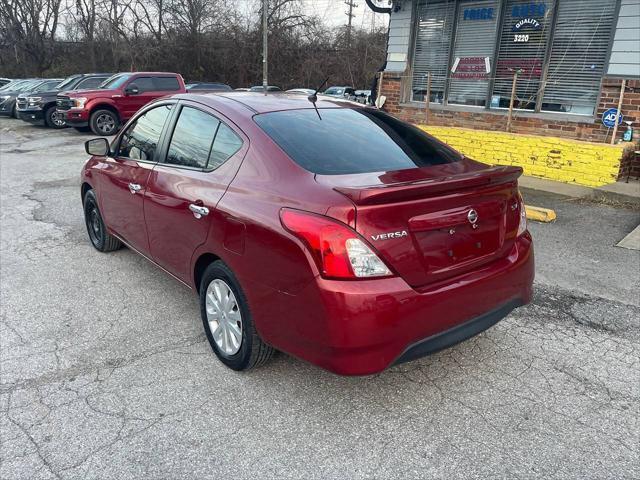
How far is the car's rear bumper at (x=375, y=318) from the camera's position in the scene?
235 cm

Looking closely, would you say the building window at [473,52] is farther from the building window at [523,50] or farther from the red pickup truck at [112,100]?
the red pickup truck at [112,100]

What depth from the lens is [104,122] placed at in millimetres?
15961

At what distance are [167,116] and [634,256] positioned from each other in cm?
469

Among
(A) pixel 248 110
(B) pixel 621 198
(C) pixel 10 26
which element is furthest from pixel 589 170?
(C) pixel 10 26

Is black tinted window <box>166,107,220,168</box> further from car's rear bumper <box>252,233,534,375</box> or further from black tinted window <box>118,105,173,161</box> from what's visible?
car's rear bumper <box>252,233,534,375</box>

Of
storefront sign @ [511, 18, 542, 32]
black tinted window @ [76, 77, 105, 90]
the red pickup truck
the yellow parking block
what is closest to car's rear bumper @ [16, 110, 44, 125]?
black tinted window @ [76, 77, 105, 90]

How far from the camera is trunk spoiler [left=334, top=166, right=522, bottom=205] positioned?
2.39 m

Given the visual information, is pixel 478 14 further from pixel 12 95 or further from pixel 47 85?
pixel 12 95

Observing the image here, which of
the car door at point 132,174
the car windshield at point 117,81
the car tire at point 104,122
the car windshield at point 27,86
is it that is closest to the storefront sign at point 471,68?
the car door at point 132,174

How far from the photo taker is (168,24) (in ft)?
118

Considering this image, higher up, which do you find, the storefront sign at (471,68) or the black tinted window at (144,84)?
the storefront sign at (471,68)

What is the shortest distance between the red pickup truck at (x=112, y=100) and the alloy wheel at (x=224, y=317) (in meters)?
13.7

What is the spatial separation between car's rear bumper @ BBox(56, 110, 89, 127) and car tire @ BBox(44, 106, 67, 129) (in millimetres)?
3240

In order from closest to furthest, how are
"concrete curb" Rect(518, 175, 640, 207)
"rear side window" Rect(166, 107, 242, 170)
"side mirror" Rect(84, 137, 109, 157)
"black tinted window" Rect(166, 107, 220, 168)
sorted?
"rear side window" Rect(166, 107, 242, 170) < "black tinted window" Rect(166, 107, 220, 168) < "side mirror" Rect(84, 137, 109, 157) < "concrete curb" Rect(518, 175, 640, 207)
